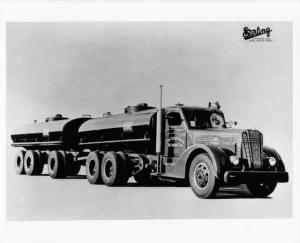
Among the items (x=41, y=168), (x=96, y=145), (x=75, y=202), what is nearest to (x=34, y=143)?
(x=41, y=168)

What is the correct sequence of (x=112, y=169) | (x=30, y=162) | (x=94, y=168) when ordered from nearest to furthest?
1. (x=112, y=169)
2. (x=94, y=168)
3. (x=30, y=162)

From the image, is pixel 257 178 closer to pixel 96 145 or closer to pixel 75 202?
pixel 75 202

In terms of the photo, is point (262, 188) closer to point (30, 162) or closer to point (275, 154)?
point (275, 154)

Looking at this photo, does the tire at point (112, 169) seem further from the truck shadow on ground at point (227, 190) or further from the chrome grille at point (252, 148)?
the chrome grille at point (252, 148)

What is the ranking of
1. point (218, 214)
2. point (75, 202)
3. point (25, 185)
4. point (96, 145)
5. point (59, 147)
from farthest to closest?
point (59, 147) → point (96, 145) → point (25, 185) → point (75, 202) → point (218, 214)

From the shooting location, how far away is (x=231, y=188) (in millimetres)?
15539

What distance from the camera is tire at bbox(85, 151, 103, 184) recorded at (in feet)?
54.0

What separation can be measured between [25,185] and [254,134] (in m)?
6.15

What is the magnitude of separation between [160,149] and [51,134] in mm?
5582

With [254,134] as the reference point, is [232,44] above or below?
above

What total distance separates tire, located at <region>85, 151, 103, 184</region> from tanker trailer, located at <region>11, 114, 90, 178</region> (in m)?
1.77

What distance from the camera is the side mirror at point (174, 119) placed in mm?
14641

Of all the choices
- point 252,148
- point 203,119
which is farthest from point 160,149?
point 252,148

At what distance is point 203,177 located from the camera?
43.1 feet
